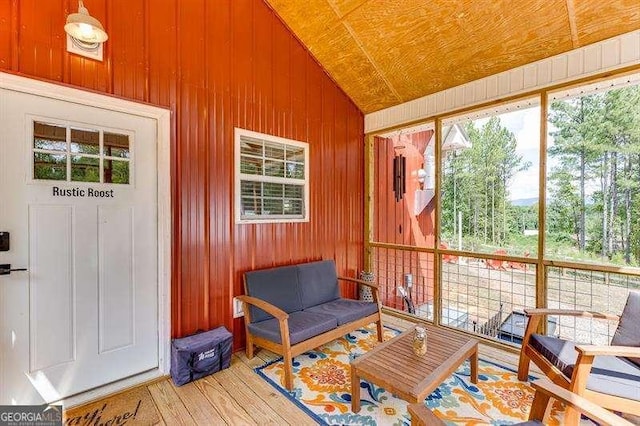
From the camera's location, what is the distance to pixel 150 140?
2.46 metres

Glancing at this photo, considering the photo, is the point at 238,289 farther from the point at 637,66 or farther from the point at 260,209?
the point at 637,66

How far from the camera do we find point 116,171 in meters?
2.30

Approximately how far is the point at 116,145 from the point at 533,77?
3.75 metres

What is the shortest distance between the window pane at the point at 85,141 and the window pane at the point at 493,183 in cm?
354

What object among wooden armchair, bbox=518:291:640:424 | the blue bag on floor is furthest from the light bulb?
wooden armchair, bbox=518:291:640:424

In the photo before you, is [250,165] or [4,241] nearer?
[4,241]

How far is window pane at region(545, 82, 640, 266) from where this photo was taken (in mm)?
2582

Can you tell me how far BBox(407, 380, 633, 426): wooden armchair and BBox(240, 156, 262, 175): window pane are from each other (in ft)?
8.02

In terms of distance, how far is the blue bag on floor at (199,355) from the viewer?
2.34m

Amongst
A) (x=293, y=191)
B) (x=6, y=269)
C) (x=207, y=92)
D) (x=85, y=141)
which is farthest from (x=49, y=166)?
(x=293, y=191)

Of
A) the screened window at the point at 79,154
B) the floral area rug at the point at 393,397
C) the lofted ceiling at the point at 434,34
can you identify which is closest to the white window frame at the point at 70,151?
the screened window at the point at 79,154

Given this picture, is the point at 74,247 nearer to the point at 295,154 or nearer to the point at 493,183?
the point at 295,154

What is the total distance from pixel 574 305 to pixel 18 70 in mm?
4902

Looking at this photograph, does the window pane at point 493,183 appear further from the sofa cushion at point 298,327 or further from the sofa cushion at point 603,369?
the sofa cushion at point 298,327
